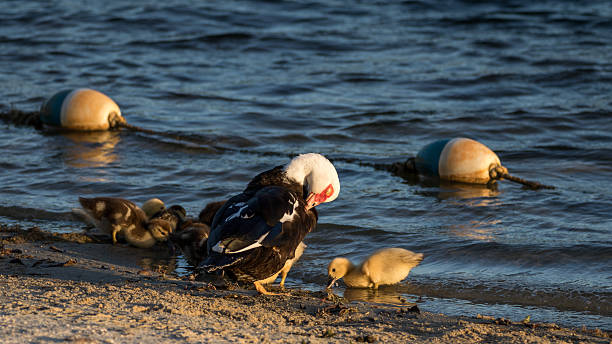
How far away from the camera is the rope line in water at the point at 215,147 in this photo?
922 centimetres

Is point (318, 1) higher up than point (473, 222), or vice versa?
point (318, 1)

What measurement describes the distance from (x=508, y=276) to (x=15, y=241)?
402 centimetres

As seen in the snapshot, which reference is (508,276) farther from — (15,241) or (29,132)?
(29,132)

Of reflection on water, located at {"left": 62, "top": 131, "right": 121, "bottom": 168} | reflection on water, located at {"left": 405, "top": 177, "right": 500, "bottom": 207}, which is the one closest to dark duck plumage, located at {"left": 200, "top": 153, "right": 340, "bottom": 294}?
reflection on water, located at {"left": 405, "top": 177, "right": 500, "bottom": 207}

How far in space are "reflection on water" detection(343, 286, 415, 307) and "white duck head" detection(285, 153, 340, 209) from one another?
72cm

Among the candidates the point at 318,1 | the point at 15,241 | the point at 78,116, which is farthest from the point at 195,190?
the point at 318,1

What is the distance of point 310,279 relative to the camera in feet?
20.6

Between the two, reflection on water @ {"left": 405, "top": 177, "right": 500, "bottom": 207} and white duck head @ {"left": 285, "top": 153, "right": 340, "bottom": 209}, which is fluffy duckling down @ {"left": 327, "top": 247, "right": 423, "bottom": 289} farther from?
reflection on water @ {"left": 405, "top": 177, "right": 500, "bottom": 207}

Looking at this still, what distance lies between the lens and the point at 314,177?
19.2 feet

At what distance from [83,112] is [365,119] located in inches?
171

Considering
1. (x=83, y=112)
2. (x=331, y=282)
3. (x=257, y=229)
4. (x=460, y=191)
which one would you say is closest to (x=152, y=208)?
(x=331, y=282)

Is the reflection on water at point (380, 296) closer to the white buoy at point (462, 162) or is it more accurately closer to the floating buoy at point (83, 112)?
the white buoy at point (462, 162)

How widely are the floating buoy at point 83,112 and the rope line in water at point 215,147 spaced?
0.06m

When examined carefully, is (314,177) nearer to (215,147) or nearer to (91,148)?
(215,147)
